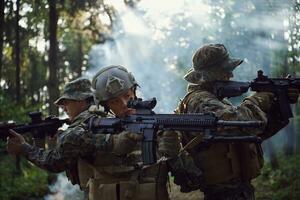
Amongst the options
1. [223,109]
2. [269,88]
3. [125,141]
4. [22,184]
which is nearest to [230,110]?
[223,109]

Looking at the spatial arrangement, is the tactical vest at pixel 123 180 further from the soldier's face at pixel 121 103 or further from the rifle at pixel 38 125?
the rifle at pixel 38 125

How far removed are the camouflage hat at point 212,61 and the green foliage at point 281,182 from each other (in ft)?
22.4

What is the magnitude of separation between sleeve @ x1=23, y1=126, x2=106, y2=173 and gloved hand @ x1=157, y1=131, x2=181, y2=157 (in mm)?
487

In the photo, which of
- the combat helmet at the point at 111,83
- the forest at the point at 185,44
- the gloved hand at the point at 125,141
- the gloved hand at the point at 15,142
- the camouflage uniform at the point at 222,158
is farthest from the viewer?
the forest at the point at 185,44

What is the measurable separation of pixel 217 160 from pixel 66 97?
6.25 feet

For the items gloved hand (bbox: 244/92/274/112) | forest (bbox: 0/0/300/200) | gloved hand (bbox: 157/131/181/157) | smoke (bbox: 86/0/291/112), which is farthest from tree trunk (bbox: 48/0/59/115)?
gloved hand (bbox: 244/92/274/112)

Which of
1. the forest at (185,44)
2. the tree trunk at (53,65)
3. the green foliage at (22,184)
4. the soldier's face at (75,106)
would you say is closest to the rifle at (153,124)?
the soldier's face at (75,106)

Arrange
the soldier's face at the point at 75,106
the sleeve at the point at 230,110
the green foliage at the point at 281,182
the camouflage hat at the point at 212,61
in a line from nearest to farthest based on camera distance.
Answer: the sleeve at the point at 230,110 < the camouflage hat at the point at 212,61 < the soldier's face at the point at 75,106 < the green foliage at the point at 281,182

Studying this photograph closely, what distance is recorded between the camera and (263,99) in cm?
426

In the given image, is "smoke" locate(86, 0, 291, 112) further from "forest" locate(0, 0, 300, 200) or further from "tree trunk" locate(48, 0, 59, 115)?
"tree trunk" locate(48, 0, 59, 115)

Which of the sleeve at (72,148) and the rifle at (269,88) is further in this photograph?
the rifle at (269,88)

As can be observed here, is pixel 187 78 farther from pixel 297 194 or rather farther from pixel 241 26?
pixel 241 26

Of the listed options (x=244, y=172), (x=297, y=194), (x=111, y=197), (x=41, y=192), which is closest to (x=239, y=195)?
(x=244, y=172)

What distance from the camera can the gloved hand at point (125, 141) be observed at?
3867mm
